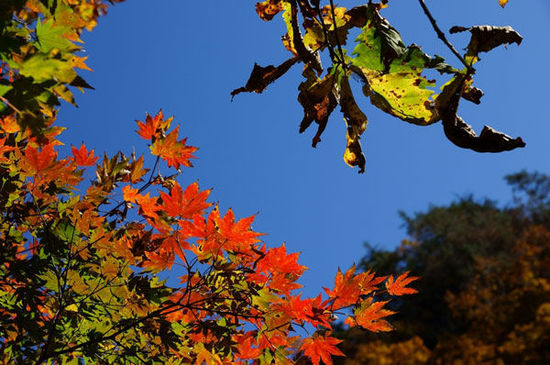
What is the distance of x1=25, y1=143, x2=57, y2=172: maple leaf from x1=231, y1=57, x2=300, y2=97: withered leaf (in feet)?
4.96

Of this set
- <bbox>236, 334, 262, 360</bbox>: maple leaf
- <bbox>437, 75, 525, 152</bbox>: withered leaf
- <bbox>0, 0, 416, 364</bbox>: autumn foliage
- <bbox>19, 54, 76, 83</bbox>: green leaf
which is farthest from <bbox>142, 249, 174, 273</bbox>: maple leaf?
<bbox>437, 75, 525, 152</bbox>: withered leaf

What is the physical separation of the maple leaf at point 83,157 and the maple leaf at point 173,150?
380mm

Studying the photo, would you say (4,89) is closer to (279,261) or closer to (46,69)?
(46,69)

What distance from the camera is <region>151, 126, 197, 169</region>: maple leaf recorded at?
2.86 metres

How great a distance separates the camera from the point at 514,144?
3.45ft

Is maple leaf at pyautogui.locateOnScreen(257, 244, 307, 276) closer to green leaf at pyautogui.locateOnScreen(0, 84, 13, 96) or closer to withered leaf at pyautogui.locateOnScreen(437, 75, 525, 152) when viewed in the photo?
withered leaf at pyautogui.locateOnScreen(437, 75, 525, 152)

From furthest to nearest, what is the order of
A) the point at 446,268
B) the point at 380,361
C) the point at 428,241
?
the point at 428,241 < the point at 446,268 < the point at 380,361

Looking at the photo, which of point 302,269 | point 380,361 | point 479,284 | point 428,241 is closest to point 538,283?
point 479,284

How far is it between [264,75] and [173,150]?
164 centimetres

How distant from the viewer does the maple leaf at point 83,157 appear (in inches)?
110

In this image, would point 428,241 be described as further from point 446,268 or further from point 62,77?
point 62,77

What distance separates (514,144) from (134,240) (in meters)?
2.20

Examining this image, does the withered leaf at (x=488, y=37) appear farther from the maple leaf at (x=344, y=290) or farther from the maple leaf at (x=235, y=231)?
the maple leaf at (x=344, y=290)

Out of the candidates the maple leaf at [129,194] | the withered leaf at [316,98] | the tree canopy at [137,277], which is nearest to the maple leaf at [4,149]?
the tree canopy at [137,277]
